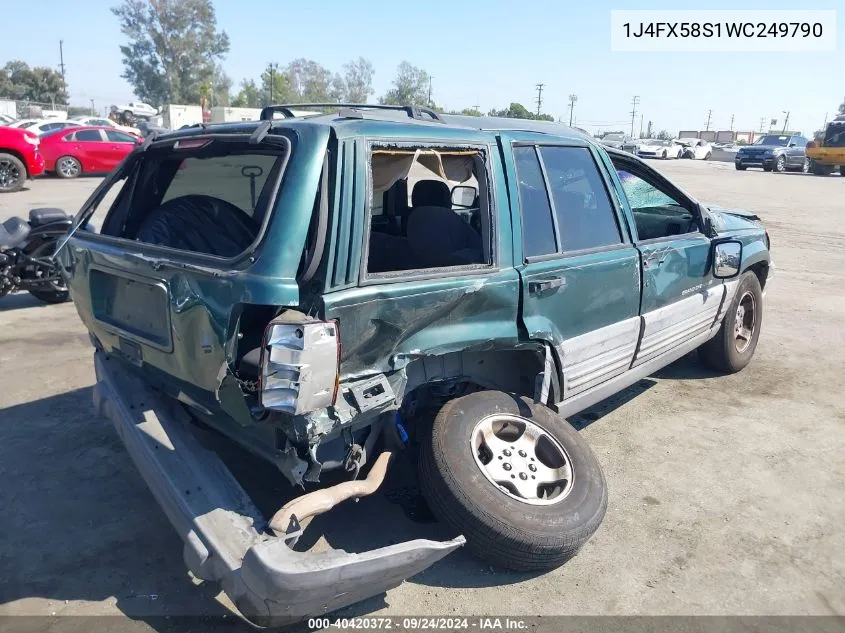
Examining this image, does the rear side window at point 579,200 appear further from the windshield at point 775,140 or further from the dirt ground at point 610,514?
the windshield at point 775,140

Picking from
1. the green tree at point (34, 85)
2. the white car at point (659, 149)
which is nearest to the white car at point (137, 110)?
the green tree at point (34, 85)

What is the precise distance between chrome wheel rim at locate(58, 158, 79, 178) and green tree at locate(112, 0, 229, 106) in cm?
6633

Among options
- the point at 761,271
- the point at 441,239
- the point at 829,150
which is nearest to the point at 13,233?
the point at 441,239

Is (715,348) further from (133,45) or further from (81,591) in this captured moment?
(133,45)

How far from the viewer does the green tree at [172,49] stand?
82062 mm

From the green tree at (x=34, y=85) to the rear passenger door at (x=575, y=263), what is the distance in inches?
3040

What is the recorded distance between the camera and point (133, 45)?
276 ft

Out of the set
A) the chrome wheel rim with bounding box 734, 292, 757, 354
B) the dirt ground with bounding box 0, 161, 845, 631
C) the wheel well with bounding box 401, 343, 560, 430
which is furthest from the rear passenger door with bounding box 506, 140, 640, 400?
the chrome wheel rim with bounding box 734, 292, 757, 354

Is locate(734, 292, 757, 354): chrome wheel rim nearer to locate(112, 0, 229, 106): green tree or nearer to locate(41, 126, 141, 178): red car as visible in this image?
locate(41, 126, 141, 178): red car

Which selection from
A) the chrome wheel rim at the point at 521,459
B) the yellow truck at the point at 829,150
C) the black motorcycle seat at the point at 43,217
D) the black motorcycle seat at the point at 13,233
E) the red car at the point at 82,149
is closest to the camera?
the chrome wheel rim at the point at 521,459

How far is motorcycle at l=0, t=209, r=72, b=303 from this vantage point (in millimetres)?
6613

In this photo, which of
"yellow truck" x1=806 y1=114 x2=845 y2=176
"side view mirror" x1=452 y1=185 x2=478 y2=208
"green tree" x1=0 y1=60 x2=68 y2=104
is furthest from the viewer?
"green tree" x1=0 y1=60 x2=68 y2=104

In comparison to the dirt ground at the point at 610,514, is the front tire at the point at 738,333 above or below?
above

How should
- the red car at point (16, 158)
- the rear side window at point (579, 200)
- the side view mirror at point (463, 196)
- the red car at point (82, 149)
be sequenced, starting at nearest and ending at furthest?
the rear side window at point (579, 200), the side view mirror at point (463, 196), the red car at point (16, 158), the red car at point (82, 149)
